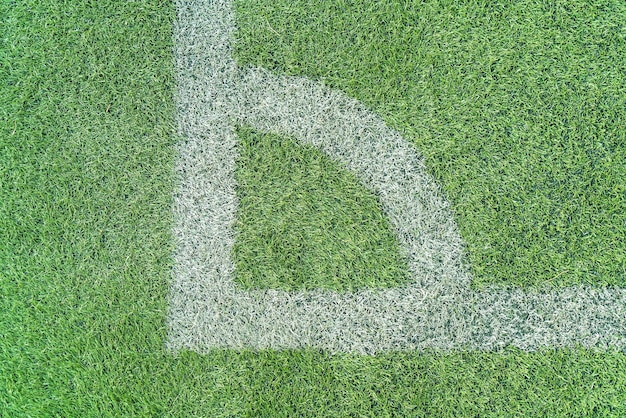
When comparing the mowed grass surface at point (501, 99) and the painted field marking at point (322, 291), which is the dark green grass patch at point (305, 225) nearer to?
the painted field marking at point (322, 291)

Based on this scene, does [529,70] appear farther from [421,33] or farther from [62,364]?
[62,364]

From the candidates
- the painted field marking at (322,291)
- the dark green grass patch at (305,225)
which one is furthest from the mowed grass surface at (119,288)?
the dark green grass patch at (305,225)

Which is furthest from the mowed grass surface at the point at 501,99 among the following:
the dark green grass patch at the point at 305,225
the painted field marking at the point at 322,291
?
the dark green grass patch at the point at 305,225

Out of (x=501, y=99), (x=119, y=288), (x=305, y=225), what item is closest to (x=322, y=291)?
(x=305, y=225)

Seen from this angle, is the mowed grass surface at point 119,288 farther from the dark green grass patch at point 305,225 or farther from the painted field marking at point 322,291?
the dark green grass patch at point 305,225

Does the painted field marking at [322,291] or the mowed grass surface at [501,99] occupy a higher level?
the mowed grass surface at [501,99]

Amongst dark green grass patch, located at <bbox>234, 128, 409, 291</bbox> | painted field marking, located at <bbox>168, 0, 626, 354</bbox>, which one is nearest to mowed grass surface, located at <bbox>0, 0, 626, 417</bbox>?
painted field marking, located at <bbox>168, 0, 626, 354</bbox>
